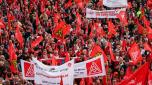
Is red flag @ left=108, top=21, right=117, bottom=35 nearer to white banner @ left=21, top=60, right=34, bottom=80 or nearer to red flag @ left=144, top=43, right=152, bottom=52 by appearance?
red flag @ left=144, top=43, right=152, bottom=52

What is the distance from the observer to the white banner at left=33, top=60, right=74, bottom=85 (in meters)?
12.4

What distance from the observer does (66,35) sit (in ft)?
63.1

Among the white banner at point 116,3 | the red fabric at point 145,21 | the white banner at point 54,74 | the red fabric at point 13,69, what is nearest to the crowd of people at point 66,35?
the red fabric at point 13,69

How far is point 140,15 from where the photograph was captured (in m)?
22.2

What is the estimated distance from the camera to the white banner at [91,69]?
1346 centimetres

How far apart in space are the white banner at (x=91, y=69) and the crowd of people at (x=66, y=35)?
1.91ft

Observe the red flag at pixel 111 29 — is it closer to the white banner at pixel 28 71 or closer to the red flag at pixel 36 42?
the red flag at pixel 36 42

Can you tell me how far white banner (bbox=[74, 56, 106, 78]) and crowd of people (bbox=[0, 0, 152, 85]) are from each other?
0.58 meters

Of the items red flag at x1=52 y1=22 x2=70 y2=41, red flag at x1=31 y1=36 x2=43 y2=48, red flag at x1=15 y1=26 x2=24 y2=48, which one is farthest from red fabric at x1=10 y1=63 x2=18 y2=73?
red flag at x1=52 y1=22 x2=70 y2=41

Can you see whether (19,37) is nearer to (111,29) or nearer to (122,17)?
(111,29)

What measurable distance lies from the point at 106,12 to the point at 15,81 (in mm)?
8403

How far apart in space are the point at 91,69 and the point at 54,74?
3.84 feet

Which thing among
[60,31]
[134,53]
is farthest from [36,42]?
[134,53]

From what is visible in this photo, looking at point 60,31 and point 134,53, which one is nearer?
point 134,53
